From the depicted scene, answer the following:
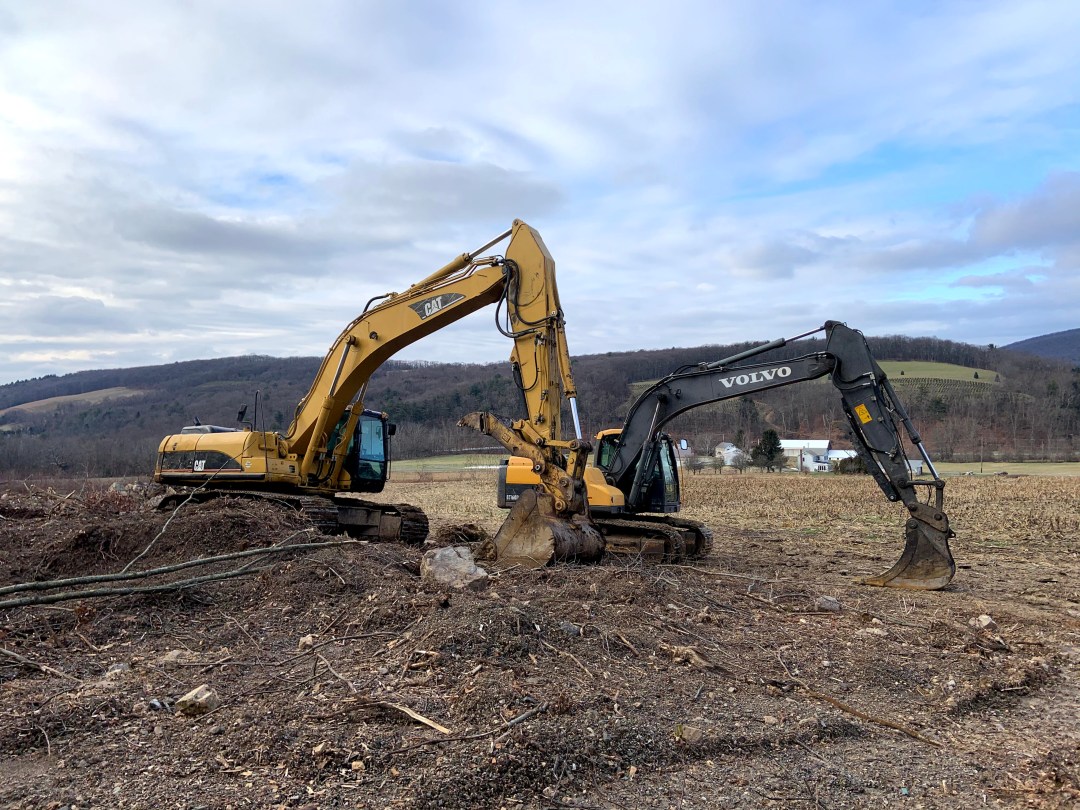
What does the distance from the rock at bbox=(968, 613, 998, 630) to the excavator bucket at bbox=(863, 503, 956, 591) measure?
6.17 feet

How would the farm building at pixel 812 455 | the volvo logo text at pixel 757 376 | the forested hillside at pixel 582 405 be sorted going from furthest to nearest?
the forested hillside at pixel 582 405, the farm building at pixel 812 455, the volvo logo text at pixel 757 376

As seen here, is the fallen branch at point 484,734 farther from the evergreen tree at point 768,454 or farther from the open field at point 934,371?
the open field at point 934,371

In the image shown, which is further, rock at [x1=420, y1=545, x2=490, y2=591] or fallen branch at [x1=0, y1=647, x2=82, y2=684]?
rock at [x1=420, y1=545, x2=490, y2=591]

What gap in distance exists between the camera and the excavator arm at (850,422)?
10.1 m

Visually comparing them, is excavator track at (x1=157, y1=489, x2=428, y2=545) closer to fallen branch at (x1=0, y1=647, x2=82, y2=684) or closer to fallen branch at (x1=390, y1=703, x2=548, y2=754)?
fallen branch at (x1=0, y1=647, x2=82, y2=684)

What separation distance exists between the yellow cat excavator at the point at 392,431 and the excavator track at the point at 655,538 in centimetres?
150

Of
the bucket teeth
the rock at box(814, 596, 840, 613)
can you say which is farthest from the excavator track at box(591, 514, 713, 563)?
the rock at box(814, 596, 840, 613)

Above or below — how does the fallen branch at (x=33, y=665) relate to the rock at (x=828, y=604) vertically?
above

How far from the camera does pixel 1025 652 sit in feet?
23.4

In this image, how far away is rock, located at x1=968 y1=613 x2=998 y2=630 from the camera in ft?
25.7

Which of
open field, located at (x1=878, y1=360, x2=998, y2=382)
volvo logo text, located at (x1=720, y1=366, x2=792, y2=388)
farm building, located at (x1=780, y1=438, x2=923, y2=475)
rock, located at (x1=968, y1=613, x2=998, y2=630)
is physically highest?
open field, located at (x1=878, y1=360, x2=998, y2=382)

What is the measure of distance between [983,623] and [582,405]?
58.0 meters

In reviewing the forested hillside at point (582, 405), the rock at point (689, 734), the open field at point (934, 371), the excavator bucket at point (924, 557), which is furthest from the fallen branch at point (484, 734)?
the open field at point (934, 371)

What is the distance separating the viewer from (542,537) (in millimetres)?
9797
